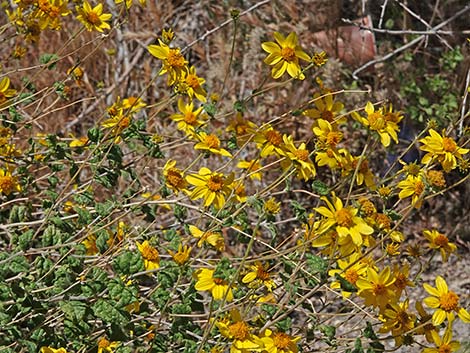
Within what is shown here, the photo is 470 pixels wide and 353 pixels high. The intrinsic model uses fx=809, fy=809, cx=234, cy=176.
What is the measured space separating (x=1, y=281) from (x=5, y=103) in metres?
0.60

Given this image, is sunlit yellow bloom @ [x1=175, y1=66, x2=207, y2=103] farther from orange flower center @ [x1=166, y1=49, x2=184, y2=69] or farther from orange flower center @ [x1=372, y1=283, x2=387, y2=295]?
orange flower center @ [x1=372, y1=283, x2=387, y2=295]

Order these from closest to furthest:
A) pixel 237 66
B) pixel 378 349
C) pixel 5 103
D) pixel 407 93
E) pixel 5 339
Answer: pixel 378 349, pixel 5 339, pixel 5 103, pixel 407 93, pixel 237 66

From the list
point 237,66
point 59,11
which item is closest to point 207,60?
point 237,66

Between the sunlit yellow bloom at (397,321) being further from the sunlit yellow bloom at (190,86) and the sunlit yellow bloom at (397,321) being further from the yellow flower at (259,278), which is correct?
the sunlit yellow bloom at (190,86)

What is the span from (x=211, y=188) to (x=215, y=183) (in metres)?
0.01

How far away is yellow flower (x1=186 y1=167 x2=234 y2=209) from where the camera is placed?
1.83m

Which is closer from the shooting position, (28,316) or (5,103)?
(28,316)

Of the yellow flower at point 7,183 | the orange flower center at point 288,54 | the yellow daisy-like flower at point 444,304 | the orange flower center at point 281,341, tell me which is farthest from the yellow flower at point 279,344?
the yellow flower at point 7,183

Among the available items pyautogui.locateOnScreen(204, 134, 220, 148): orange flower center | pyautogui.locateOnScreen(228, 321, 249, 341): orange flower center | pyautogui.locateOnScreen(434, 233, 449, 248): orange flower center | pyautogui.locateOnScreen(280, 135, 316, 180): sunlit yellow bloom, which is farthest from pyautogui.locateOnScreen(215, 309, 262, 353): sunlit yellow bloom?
pyautogui.locateOnScreen(434, 233, 449, 248): orange flower center

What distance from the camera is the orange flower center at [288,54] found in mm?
1962

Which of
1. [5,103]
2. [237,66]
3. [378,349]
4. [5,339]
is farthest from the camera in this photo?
[237,66]

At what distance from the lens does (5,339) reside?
192cm

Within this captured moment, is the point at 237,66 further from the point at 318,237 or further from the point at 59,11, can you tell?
the point at 318,237

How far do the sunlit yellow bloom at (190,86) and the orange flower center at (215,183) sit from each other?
0.24 meters
